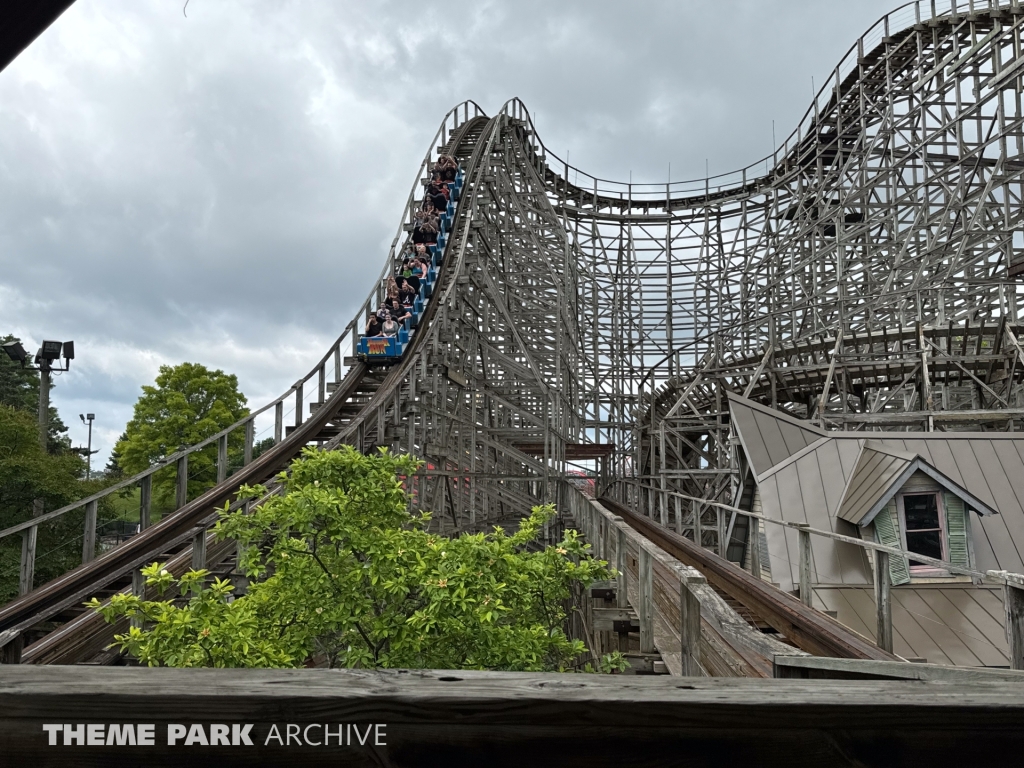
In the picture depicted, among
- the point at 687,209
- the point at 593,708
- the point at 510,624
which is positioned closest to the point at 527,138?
the point at 687,209

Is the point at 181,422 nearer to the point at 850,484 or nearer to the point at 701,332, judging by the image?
the point at 701,332

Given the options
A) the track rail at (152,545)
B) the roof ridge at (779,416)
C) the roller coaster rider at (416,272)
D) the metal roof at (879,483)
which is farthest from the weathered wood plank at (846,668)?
the roller coaster rider at (416,272)

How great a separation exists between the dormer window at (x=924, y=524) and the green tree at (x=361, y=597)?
4458 mm

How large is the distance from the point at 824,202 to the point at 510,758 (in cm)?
2454

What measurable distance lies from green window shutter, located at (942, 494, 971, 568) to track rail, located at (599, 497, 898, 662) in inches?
93.9

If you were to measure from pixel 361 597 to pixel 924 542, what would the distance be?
20.9ft

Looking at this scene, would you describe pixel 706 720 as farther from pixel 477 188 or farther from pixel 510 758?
pixel 477 188

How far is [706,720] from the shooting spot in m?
1.20

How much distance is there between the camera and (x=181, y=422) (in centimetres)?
2764

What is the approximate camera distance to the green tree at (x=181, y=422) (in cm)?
2597

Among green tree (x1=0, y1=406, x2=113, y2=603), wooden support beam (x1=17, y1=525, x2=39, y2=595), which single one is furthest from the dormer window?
green tree (x1=0, y1=406, x2=113, y2=603)

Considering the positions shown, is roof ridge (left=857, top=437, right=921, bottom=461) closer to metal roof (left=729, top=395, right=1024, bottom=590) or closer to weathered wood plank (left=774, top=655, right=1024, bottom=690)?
metal roof (left=729, top=395, right=1024, bottom=590)

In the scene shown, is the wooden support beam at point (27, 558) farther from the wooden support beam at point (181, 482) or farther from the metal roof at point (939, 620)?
the metal roof at point (939, 620)

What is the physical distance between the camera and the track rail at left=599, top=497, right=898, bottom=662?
4281 millimetres
